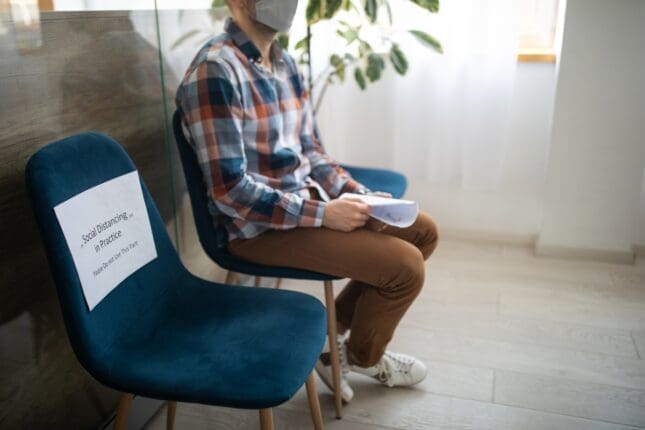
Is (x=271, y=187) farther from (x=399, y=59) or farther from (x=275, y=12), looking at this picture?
(x=399, y=59)

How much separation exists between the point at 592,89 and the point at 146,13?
1782 millimetres

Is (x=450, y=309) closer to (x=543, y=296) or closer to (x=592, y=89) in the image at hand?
(x=543, y=296)

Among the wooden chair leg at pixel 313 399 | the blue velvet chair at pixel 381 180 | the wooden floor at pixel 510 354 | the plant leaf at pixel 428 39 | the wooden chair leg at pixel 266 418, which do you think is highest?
the plant leaf at pixel 428 39

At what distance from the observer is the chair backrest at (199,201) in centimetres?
150

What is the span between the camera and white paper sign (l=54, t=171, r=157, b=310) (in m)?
1.09

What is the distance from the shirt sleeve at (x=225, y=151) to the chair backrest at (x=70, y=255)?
17 centimetres

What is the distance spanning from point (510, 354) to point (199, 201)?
3.70ft

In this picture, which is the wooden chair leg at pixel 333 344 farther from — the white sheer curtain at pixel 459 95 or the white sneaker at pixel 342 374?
the white sheer curtain at pixel 459 95

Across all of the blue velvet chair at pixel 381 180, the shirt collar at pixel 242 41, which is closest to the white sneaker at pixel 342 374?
the blue velvet chair at pixel 381 180

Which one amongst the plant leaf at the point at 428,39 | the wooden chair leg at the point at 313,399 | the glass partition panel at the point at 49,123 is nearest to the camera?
the glass partition panel at the point at 49,123

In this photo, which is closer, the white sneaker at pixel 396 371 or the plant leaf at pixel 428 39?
the white sneaker at pixel 396 371

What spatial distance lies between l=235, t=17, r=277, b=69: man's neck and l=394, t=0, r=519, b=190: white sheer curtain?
3.57 feet

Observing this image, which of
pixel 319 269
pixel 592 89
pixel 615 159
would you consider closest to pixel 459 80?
pixel 592 89

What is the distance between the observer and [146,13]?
155 cm
